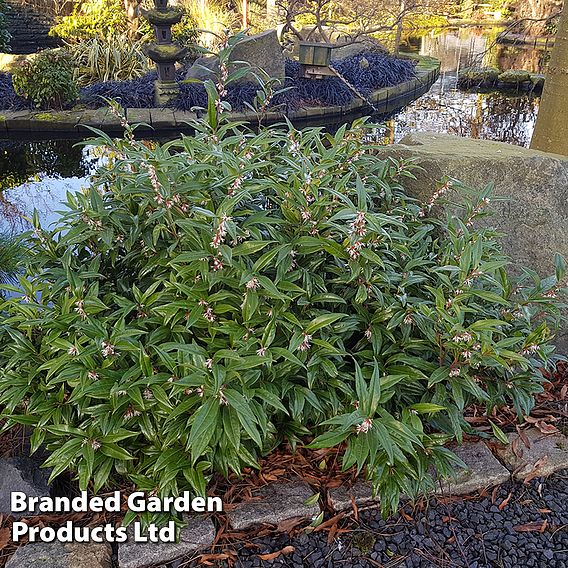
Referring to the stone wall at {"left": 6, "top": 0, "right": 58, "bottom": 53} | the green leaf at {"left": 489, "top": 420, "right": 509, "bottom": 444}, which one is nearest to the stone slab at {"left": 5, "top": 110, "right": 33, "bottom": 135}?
the stone wall at {"left": 6, "top": 0, "right": 58, "bottom": 53}

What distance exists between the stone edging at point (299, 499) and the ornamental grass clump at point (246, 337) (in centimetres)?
13

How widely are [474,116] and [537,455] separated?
7.01 m

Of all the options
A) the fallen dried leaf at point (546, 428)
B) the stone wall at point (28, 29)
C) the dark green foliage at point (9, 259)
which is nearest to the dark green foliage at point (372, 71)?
the dark green foliage at point (9, 259)

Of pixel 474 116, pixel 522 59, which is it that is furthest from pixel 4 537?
pixel 522 59

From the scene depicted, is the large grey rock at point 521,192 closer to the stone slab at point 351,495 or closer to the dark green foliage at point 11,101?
the stone slab at point 351,495

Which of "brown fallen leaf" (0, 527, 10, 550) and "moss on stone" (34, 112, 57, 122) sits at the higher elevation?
"moss on stone" (34, 112, 57, 122)

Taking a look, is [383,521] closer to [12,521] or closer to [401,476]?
[401,476]

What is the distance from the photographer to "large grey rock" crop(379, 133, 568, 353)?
248 centimetres

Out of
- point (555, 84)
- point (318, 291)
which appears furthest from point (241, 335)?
point (555, 84)

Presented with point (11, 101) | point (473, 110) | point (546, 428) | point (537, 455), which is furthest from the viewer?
point (473, 110)

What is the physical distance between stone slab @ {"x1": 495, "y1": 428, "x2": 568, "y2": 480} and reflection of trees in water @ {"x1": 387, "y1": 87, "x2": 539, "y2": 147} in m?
5.16

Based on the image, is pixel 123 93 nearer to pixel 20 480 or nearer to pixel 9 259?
pixel 9 259

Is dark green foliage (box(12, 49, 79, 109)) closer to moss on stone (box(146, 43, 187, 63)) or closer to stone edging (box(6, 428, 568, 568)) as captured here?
moss on stone (box(146, 43, 187, 63))

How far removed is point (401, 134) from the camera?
704 centimetres
